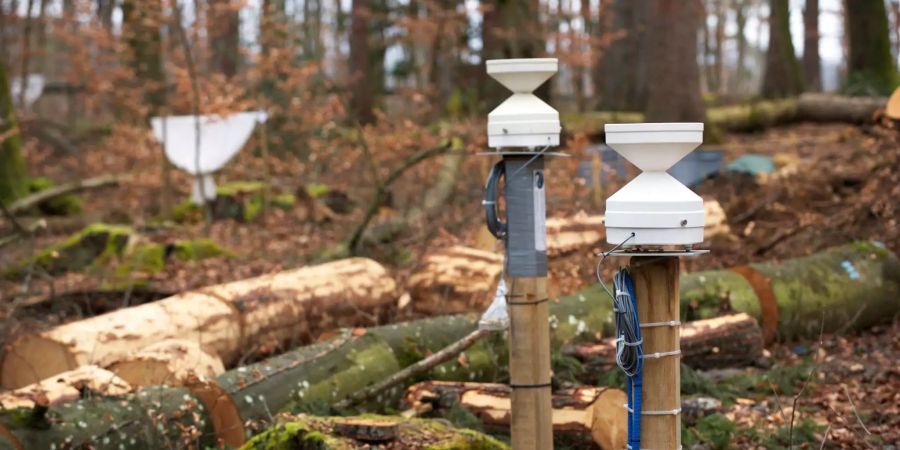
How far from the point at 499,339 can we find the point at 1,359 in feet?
11.5

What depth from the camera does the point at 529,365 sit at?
441cm

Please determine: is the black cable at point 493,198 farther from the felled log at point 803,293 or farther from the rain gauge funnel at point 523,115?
the felled log at point 803,293

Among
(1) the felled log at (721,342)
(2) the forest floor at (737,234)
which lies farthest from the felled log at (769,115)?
(1) the felled log at (721,342)

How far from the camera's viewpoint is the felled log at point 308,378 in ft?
16.9

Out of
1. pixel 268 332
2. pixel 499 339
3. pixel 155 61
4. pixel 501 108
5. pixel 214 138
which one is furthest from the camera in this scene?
pixel 155 61

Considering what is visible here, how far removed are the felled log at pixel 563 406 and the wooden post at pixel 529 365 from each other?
89 centimetres

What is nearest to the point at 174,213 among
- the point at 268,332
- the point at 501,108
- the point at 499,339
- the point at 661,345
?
the point at 268,332

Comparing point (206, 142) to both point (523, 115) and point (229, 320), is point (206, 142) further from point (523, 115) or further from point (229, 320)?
point (523, 115)

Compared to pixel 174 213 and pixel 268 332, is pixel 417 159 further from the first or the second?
pixel 174 213

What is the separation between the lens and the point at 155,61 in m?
17.9

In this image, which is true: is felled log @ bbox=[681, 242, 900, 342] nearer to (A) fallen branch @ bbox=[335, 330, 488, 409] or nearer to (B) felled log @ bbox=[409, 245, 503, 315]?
(B) felled log @ bbox=[409, 245, 503, 315]

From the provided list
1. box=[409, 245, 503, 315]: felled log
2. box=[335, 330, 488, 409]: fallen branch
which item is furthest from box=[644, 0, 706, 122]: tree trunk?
box=[335, 330, 488, 409]: fallen branch

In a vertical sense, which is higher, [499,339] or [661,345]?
[661,345]

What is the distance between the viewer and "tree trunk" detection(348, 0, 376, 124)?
20.8m
